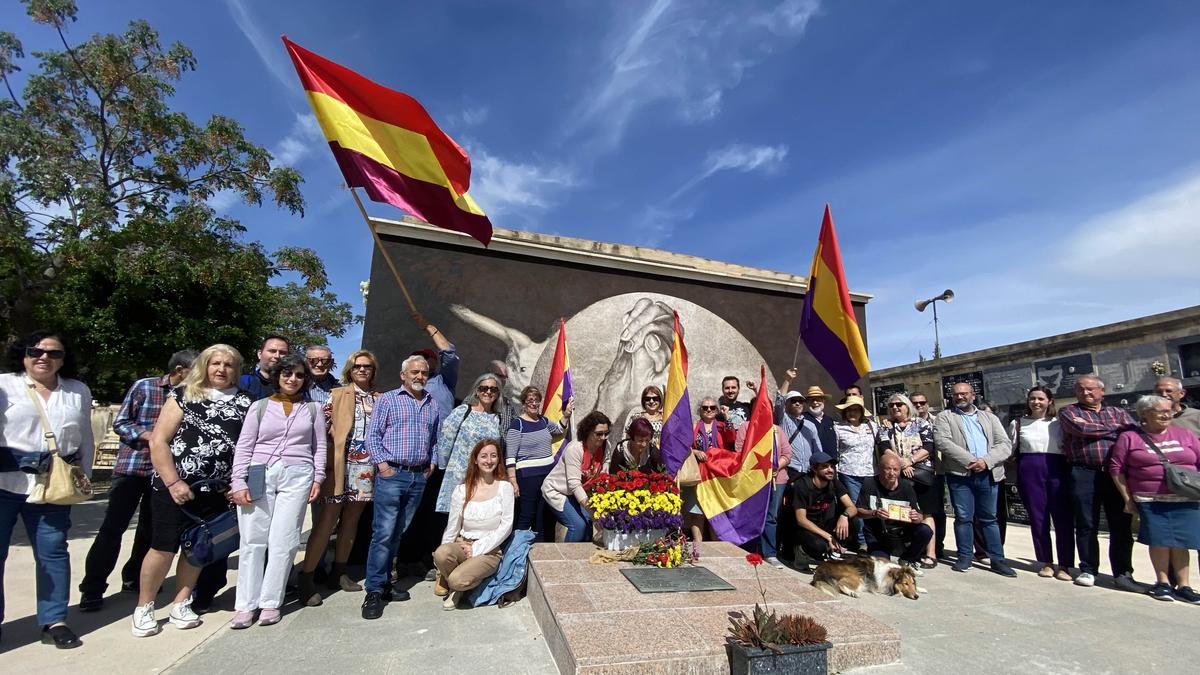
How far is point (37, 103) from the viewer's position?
9.22 metres

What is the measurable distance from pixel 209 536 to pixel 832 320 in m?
5.79

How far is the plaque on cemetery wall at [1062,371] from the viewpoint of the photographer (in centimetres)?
1361

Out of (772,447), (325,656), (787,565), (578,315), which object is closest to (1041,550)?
(787,565)

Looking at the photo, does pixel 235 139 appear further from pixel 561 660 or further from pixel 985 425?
pixel 985 425

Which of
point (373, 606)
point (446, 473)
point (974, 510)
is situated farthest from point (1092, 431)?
point (373, 606)

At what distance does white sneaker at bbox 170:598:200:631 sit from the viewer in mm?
3607

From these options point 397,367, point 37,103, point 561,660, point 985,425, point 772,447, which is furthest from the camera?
point 37,103

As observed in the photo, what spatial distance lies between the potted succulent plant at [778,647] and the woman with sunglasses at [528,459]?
2.65m

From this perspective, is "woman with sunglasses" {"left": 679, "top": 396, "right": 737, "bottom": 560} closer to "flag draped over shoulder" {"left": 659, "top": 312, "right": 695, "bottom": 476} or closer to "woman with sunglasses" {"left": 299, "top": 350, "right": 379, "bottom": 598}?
"flag draped over shoulder" {"left": 659, "top": 312, "right": 695, "bottom": 476}

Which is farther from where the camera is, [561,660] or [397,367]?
[397,367]

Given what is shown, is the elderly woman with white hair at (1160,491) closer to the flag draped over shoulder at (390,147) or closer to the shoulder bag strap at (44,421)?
the flag draped over shoulder at (390,147)

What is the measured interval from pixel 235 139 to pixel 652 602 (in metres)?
10.2

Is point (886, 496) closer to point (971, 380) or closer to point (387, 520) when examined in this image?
point (387, 520)

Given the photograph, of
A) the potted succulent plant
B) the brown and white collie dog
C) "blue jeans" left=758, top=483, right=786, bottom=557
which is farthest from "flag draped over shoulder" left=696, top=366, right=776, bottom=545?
the potted succulent plant
